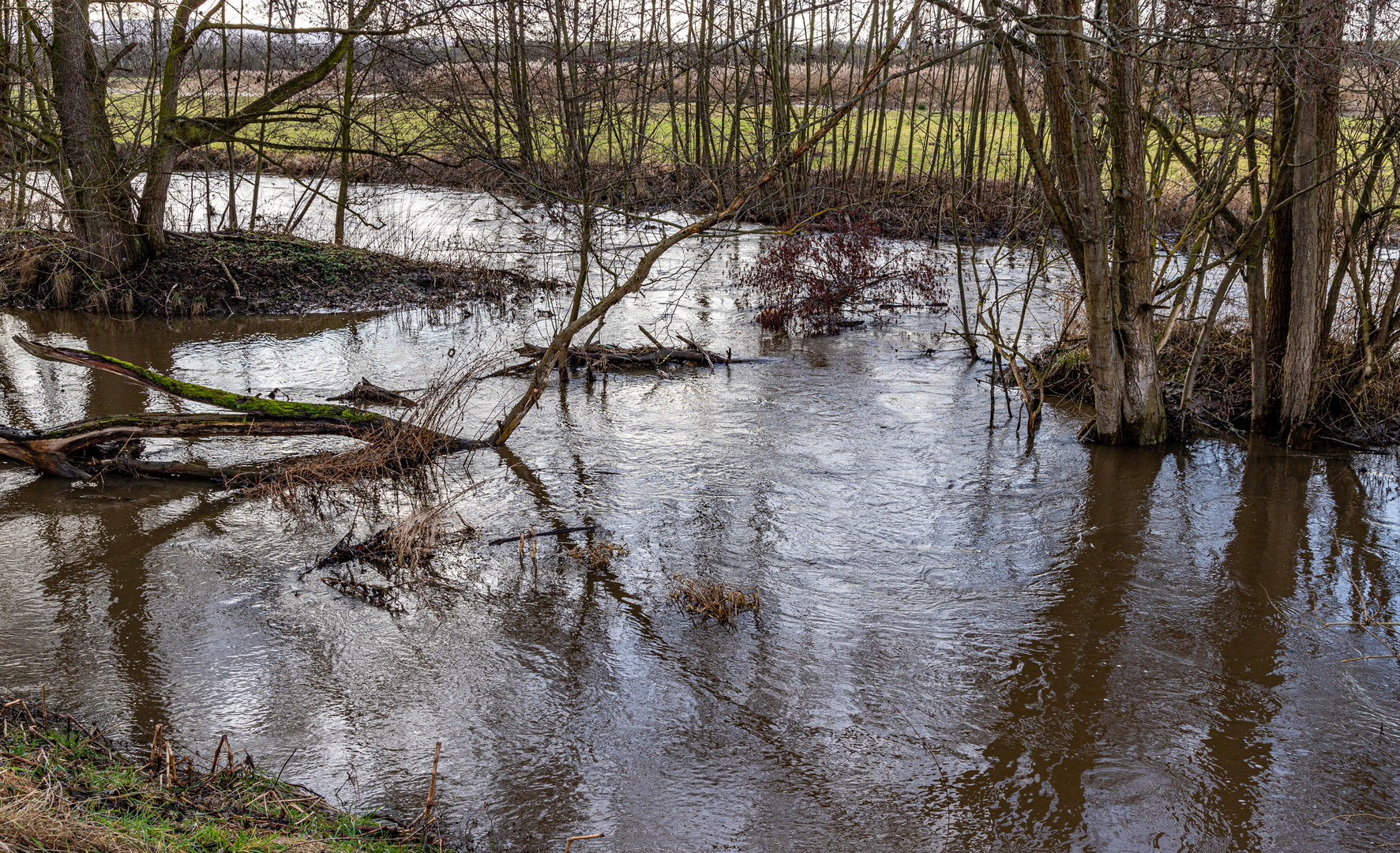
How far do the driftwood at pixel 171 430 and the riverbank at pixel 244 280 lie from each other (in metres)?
6.14

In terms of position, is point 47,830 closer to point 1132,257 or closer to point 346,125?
point 1132,257

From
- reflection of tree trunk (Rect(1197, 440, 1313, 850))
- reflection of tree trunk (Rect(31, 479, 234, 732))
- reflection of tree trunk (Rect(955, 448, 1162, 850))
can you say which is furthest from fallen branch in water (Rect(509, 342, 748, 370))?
reflection of tree trunk (Rect(1197, 440, 1313, 850))

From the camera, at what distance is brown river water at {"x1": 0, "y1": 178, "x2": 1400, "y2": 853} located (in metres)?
4.62

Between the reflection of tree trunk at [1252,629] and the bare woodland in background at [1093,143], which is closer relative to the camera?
the reflection of tree trunk at [1252,629]

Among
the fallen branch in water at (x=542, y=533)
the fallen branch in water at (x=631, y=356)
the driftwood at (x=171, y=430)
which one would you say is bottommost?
the fallen branch in water at (x=542, y=533)

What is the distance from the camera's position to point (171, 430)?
8086 mm

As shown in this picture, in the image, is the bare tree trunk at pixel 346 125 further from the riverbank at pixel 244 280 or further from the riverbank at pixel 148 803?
the riverbank at pixel 148 803

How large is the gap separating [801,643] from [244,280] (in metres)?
13.2

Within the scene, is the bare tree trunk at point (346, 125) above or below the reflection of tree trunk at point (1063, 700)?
above

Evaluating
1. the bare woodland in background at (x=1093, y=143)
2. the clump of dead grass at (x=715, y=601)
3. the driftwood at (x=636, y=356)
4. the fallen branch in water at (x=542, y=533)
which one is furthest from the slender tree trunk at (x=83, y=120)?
the clump of dead grass at (x=715, y=601)

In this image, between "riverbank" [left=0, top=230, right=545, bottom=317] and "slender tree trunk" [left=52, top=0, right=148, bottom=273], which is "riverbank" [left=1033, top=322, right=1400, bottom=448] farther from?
"slender tree trunk" [left=52, top=0, right=148, bottom=273]

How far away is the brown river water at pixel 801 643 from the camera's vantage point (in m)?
4.62

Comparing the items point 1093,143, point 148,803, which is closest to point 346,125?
point 1093,143

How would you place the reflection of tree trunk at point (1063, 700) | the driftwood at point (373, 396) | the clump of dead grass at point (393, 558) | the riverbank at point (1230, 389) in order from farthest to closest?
the driftwood at point (373, 396) < the riverbank at point (1230, 389) < the clump of dead grass at point (393, 558) < the reflection of tree trunk at point (1063, 700)
